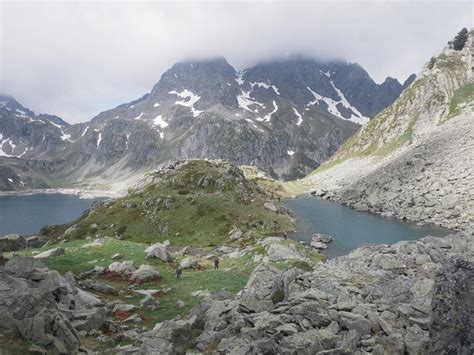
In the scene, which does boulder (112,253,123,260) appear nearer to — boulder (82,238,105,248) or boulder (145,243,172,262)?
boulder (145,243,172,262)

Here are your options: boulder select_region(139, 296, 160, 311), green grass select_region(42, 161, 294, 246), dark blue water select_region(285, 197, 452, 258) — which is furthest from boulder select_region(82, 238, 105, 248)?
dark blue water select_region(285, 197, 452, 258)

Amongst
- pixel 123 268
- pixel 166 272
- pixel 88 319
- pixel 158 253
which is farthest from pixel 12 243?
pixel 88 319

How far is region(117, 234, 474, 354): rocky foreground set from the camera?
659 inches

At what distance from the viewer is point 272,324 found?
2295cm

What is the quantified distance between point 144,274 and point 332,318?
2613 cm

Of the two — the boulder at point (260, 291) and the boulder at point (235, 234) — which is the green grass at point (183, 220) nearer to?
the boulder at point (235, 234)

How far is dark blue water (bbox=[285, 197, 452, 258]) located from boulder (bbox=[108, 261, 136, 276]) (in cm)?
4748

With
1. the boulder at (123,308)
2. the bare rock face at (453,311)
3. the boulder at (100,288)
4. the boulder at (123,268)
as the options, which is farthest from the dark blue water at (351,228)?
the bare rock face at (453,311)

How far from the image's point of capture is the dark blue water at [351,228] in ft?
317

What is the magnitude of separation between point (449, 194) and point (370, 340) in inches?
4402

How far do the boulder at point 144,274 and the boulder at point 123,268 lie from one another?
105 cm

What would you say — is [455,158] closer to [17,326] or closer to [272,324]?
[272,324]

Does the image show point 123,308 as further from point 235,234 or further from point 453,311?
point 235,234

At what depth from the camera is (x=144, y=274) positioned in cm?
4403
